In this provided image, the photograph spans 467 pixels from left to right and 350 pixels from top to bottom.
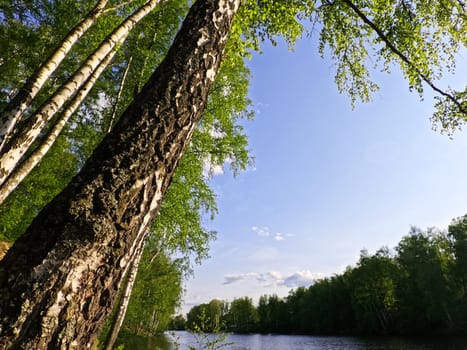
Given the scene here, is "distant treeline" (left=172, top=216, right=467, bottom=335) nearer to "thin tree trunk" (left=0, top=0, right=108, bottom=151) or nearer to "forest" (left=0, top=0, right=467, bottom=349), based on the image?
"forest" (left=0, top=0, right=467, bottom=349)

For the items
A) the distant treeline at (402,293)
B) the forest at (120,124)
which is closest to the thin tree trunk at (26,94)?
the forest at (120,124)

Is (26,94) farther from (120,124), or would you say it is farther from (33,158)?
(120,124)

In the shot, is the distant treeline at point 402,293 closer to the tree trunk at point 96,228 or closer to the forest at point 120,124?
the forest at point 120,124

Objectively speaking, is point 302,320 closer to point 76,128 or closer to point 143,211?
point 76,128

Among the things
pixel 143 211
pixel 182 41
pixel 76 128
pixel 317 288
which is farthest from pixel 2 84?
pixel 317 288

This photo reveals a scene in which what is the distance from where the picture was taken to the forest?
125 cm

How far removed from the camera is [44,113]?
3.92 metres

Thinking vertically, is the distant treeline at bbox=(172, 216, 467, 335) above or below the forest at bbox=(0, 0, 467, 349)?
above

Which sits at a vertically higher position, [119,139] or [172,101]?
[172,101]

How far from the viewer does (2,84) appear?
405 inches

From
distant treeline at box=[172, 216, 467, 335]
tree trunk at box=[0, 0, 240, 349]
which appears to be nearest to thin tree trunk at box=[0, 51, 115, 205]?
tree trunk at box=[0, 0, 240, 349]

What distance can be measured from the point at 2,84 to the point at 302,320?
83049 mm

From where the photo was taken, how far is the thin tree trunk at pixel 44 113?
3.48 metres

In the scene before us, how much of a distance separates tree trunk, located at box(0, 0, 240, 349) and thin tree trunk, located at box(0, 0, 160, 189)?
2554 millimetres
